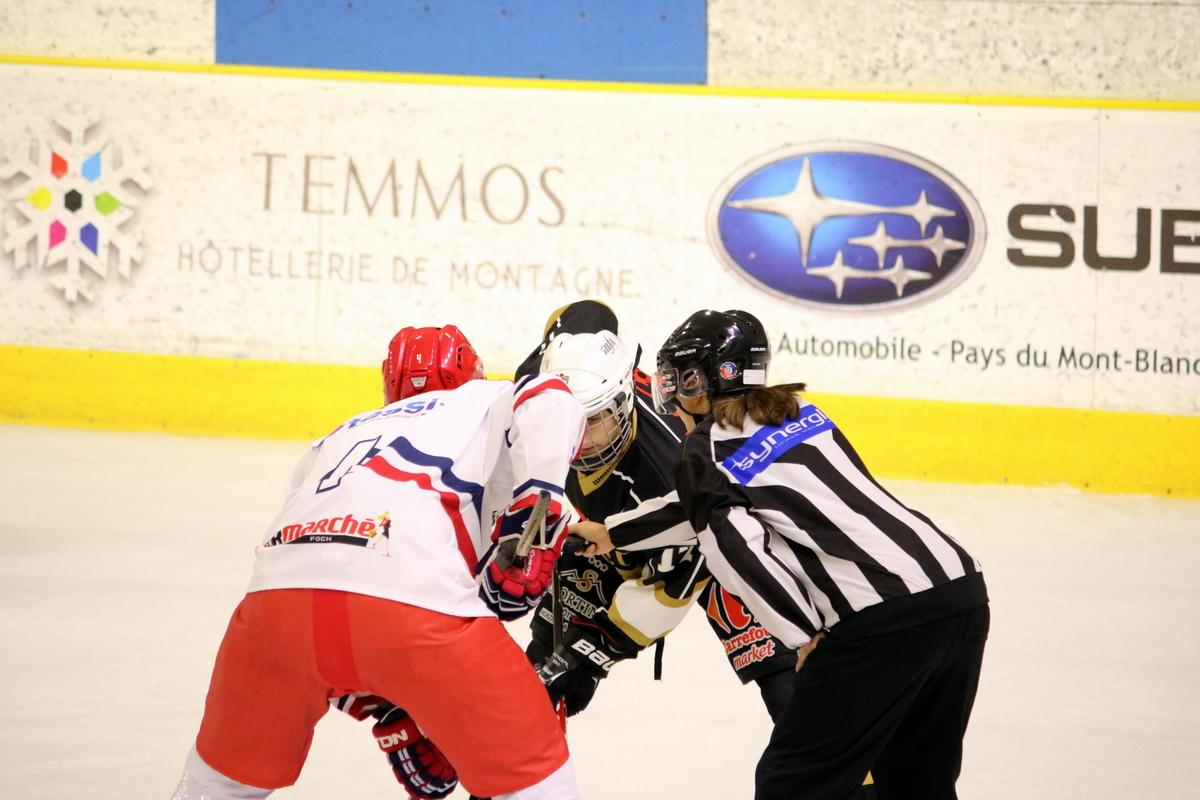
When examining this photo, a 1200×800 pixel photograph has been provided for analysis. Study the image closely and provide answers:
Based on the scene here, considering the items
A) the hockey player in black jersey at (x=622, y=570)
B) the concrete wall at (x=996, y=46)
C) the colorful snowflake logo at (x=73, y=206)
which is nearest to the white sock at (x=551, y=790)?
the hockey player in black jersey at (x=622, y=570)

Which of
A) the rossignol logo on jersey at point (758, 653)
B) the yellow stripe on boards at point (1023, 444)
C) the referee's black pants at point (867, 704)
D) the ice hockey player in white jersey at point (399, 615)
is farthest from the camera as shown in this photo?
the yellow stripe on boards at point (1023, 444)

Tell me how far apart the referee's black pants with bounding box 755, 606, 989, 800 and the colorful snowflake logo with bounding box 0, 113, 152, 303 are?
649 cm

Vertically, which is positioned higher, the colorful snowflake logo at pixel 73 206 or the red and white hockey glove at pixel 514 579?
the colorful snowflake logo at pixel 73 206

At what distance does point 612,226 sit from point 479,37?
1359 millimetres

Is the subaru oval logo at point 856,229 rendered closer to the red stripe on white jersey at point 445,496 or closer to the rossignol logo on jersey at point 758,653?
the rossignol logo on jersey at point 758,653

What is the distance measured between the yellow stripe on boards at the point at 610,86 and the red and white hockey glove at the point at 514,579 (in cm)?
577

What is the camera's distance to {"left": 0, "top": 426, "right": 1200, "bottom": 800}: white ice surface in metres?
3.16

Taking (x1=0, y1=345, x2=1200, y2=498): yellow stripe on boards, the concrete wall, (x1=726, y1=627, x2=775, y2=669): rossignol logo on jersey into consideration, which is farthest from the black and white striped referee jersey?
the concrete wall

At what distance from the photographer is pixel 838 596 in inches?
85.0

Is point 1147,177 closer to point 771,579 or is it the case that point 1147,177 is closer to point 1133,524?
point 1133,524

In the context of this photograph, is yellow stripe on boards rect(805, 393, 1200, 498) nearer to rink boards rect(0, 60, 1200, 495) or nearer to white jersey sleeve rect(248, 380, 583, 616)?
rink boards rect(0, 60, 1200, 495)

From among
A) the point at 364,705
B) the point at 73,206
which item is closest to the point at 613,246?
the point at 73,206

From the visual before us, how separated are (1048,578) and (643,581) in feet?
9.14

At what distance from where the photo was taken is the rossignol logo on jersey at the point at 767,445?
7.18 ft
